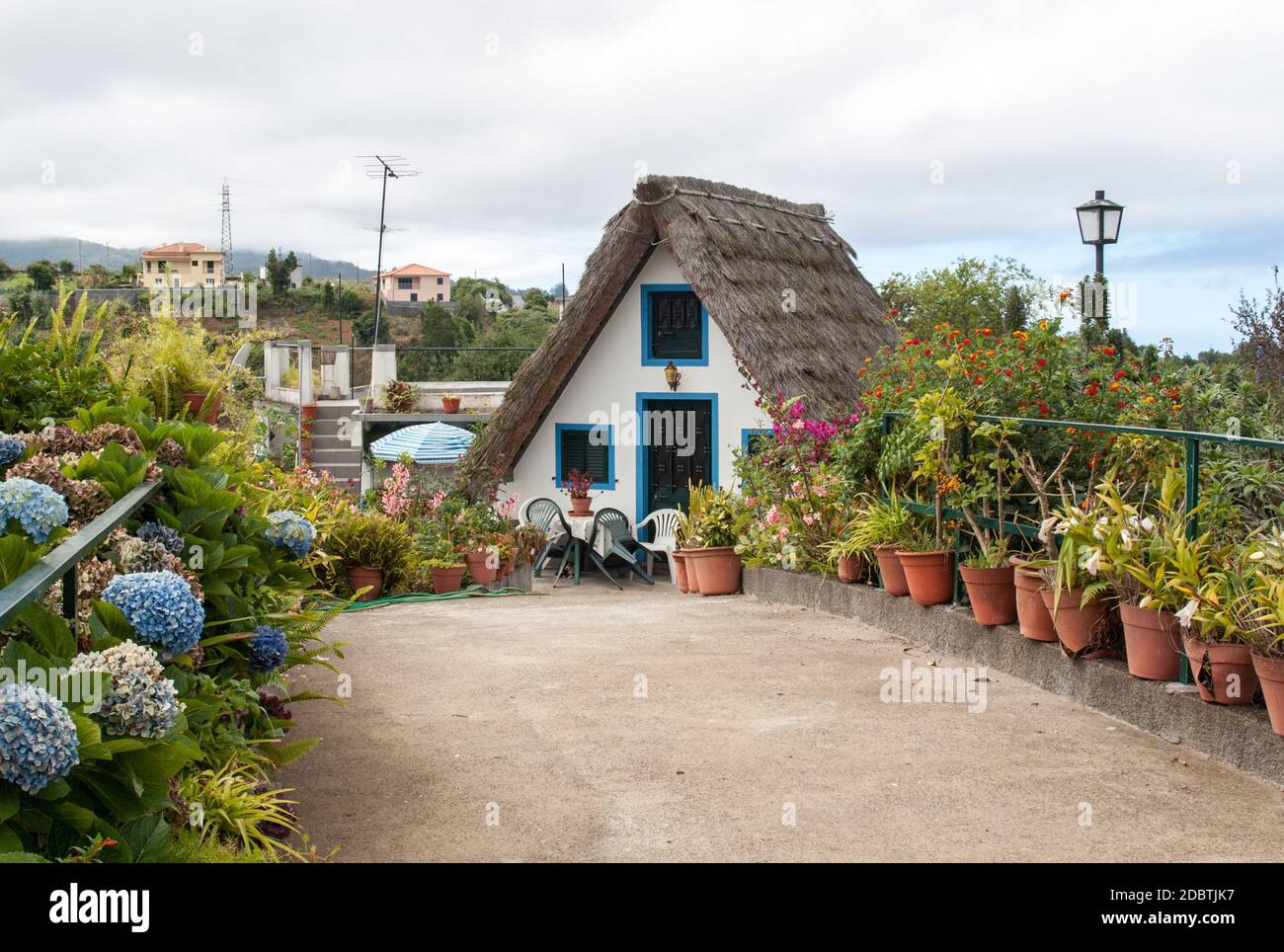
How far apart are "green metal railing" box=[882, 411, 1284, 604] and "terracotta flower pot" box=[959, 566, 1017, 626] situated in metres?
0.28

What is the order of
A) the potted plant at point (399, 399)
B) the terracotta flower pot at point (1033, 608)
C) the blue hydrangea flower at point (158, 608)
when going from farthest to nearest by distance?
the potted plant at point (399, 399) → the terracotta flower pot at point (1033, 608) → the blue hydrangea flower at point (158, 608)

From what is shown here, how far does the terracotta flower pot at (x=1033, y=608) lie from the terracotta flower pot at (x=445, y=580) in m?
7.84

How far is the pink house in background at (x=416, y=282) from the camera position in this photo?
10444cm

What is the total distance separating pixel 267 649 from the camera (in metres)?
4.38

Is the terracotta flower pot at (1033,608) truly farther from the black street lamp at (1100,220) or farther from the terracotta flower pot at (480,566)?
the terracotta flower pot at (480,566)

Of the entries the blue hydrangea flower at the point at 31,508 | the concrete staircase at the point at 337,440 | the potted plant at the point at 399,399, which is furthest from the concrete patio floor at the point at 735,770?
the concrete staircase at the point at 337,440

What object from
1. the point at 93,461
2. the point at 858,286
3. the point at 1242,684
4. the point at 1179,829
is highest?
the point at 858,286

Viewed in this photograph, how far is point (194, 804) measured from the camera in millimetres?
3471

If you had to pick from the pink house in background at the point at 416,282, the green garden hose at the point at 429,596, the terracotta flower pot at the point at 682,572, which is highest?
the pink house in background at the point at 416,282
